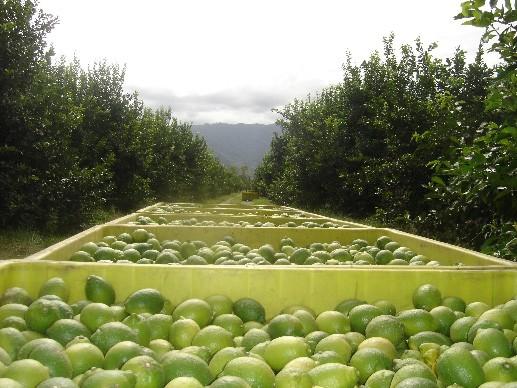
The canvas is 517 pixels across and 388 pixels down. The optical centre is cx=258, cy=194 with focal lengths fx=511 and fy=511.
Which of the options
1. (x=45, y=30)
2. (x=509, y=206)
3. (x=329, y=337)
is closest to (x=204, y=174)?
(x=45, y=30)

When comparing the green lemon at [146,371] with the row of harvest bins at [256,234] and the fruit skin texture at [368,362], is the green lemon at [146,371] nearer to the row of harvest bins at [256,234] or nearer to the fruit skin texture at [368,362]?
the fruit skin texture at [368,362]

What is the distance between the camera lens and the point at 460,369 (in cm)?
219

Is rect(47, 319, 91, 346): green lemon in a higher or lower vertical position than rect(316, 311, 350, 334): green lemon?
higher

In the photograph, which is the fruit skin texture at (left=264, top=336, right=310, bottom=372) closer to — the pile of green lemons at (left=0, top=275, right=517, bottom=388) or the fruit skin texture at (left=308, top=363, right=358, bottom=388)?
the pile of green lemons at (left=0, top=275, right=517, bottom=388)

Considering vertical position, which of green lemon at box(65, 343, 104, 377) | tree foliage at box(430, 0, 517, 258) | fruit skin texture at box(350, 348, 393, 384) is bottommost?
fruit skin texture at box(350, 348, 393, 384)

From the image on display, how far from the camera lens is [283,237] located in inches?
224

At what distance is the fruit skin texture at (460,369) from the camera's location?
85.7 inches

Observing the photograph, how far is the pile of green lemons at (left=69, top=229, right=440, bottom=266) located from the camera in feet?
13.5

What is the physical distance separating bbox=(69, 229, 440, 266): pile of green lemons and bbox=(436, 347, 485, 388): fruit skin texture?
1740mm

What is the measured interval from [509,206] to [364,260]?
7.22ft

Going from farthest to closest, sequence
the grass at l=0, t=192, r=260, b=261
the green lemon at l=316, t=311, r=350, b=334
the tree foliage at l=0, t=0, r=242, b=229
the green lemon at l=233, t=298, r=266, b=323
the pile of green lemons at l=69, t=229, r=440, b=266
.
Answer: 1. the tree foliage at l=0, t=0, r=242, b=229
2. the grass at l=0, t=192, r=260, b=261
3. the pile of green lemons at l=69, t=229, r=440, b=266
4. the green lemon at l=233, t=298, r=266, b=323
5. the green lemon at l=316, t=311, r=350, b=334

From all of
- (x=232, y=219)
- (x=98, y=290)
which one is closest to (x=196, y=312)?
(x=98, y=290)

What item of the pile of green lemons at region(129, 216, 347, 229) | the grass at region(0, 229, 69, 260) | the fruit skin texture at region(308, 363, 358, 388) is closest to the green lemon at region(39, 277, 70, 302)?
the fruit skin texture at region(308, 363, 358, 388)

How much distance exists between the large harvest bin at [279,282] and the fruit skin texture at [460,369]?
42.4 inches
